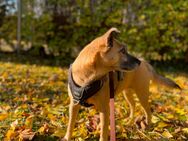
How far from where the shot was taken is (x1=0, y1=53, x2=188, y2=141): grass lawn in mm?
4707

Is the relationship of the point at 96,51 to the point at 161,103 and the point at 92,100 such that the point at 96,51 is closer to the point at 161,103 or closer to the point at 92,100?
the point at 92,100

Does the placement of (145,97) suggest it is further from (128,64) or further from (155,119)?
(128,64)

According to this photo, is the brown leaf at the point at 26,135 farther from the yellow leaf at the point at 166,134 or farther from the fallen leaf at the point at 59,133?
the yellow leaf at the point at 166,134

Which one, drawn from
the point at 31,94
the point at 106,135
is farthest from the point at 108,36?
the point at 31,94

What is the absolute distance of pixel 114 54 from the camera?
3.80 m

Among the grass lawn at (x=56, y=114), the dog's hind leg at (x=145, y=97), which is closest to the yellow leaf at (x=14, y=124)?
the grass lawn at (x=56, y=114)

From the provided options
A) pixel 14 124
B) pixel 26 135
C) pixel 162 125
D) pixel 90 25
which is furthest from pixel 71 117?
pixel 90 25

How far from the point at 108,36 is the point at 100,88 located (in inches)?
24.1

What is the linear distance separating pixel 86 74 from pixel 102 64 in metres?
0.21

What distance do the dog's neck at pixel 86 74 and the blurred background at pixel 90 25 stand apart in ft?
22.0

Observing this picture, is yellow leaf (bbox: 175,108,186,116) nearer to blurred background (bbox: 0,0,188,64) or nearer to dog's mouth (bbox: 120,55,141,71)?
dog's mouth (bbox: 120,55,141,71)

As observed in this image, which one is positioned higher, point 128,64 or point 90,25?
point 90,25

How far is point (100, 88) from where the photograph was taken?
4.02 meters

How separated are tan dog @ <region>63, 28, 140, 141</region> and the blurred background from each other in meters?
6.62
